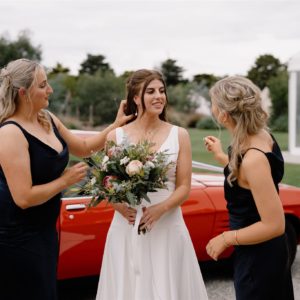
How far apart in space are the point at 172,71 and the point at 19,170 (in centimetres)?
7698

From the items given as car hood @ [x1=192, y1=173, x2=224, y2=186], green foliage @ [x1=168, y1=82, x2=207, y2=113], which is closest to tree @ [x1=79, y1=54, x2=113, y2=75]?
green foliage @ [x1=168, y1=82, x2=207, y2=113]

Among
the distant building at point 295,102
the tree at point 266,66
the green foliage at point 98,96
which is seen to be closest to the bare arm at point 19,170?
the distant building at point 295,102

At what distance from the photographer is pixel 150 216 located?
3.19 metres

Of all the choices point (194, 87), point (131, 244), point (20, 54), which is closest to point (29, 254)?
point (131, 244)

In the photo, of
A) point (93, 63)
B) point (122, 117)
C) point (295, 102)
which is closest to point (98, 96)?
point (295, 102)

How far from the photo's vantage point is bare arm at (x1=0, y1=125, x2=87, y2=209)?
250cm

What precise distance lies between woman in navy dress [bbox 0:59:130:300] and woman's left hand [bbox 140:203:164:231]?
0.60 metres

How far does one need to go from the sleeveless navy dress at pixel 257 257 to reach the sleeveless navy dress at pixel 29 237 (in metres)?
0.97

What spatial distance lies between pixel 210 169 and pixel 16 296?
11.2 feet

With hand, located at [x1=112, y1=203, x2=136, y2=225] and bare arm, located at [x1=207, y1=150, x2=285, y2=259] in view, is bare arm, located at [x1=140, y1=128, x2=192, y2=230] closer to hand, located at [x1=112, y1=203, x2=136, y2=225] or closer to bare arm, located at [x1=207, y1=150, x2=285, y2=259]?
hand, located at [x1=112, y1=203, x2=136, y2=225]

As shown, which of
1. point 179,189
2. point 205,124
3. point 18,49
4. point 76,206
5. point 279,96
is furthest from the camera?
point 205,124

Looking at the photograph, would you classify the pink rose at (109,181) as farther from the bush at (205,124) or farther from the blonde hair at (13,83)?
the bush at (205,124)

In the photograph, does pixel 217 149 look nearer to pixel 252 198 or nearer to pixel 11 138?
pixel 252 198

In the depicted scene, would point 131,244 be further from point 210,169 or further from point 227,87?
point 210,169
